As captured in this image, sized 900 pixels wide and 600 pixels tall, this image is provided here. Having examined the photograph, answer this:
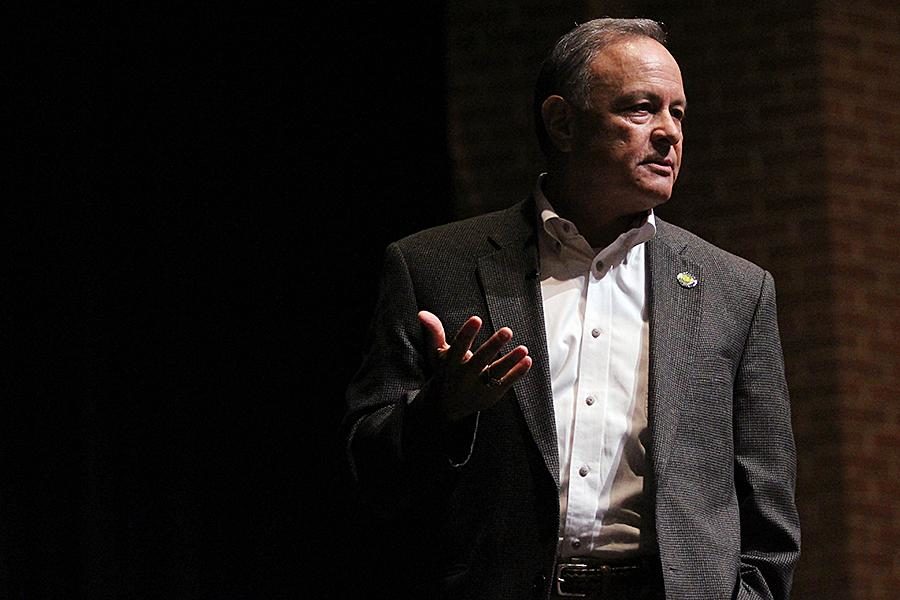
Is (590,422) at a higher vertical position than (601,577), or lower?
higher

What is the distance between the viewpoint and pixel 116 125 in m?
4.33

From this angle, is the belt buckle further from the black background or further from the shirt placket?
the black background

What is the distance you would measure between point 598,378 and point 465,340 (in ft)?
1.18

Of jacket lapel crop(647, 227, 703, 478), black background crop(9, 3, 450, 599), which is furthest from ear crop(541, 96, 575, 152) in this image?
black background crop(9, 3, 450, 599)

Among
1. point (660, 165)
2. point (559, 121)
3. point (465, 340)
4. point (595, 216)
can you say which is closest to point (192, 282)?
point (559, 121)

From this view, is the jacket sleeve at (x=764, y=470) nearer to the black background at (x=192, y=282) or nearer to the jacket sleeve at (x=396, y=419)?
the jacket sleeve at (x=396, y=419)

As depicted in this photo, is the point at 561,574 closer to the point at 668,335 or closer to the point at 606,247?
the point at 668,335

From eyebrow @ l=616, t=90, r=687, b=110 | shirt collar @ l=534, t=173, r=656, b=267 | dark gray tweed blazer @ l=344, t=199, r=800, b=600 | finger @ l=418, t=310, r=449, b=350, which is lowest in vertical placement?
dark gray tweed blazer @ l=344, t=199, r=800, b=600

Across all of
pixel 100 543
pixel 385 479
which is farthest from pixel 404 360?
pixel 100 543

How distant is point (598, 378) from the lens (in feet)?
8.59

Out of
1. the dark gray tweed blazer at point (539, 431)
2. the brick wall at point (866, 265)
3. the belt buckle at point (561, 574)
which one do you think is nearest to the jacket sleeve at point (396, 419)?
the dark gray tweed blazer at point (539, 431)

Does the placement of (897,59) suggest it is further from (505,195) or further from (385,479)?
(385,479)

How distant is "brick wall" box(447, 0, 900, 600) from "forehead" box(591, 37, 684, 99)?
186 cm

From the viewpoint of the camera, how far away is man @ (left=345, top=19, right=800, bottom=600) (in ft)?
8.16
